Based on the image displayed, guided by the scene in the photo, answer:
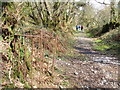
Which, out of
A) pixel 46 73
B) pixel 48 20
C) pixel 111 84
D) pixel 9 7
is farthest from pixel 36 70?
pixel 48 20

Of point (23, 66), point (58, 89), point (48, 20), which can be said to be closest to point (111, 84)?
point (58, 89)

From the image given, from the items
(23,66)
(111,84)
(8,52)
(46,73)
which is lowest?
(111,84)

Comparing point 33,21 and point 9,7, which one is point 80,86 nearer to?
point 9,7

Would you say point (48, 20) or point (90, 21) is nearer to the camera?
point (48, 20)

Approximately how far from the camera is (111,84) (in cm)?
484

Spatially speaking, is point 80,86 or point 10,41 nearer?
point 10,41

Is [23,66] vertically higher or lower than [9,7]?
lower

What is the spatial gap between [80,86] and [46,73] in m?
0.97

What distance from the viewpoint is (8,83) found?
3557 mm

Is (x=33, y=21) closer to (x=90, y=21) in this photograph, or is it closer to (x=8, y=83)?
(x=8, y=83)

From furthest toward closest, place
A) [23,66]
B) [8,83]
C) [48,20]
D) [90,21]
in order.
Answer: [90,21]
[48,20]
[23,66]
[8,83]

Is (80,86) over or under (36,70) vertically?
under

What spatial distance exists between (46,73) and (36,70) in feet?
0.95

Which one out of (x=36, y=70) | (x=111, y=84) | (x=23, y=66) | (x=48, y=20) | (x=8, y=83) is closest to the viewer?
(x=8, y=83)
